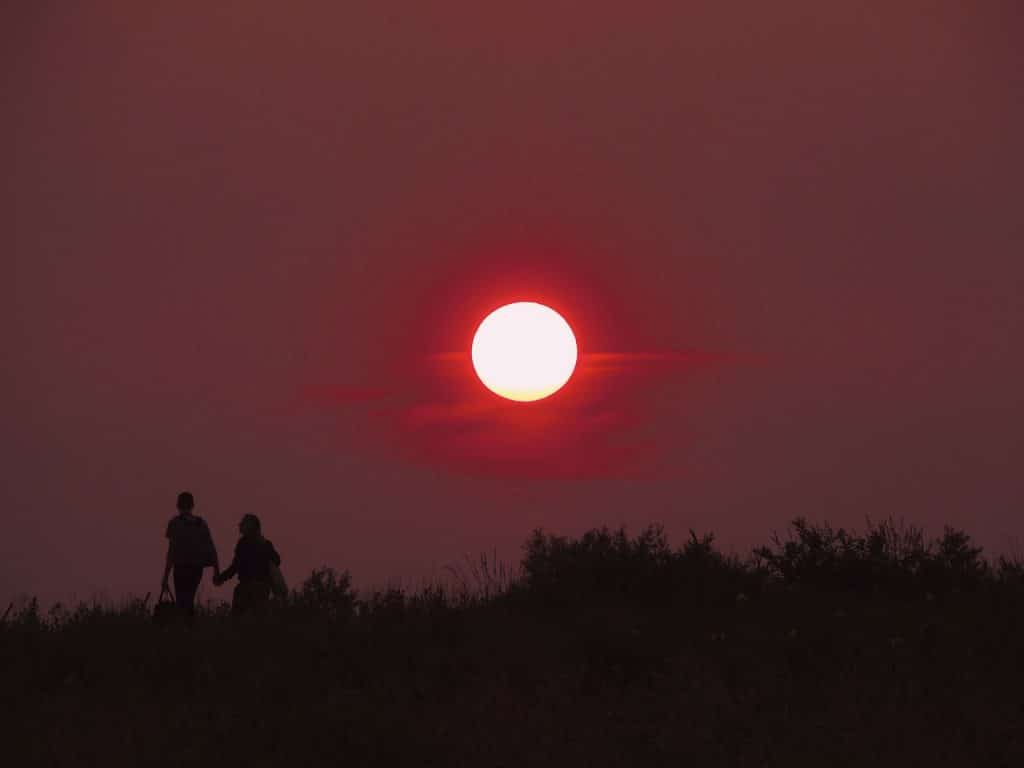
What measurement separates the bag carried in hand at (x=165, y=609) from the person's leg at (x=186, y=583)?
0.18m

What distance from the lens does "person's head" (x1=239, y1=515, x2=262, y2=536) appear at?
1757cm

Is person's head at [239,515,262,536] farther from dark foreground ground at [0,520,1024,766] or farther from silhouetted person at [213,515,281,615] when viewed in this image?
dark foreground ground at [0,520,1024,766]

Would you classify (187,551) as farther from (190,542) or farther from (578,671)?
(578,671)

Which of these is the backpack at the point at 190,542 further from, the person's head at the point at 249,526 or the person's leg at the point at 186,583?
the person's head at the point at 249,526

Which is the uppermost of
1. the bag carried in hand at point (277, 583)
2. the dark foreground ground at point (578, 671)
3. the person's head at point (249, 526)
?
the person's head at point (249, 526)

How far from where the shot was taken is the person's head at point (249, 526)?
17.6 meters

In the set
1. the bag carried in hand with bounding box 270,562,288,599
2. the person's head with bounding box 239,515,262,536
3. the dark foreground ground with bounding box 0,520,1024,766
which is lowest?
the dark foreground ground with bounding box 0,520,1024,766

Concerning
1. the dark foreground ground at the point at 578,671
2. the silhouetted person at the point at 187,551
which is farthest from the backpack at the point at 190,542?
the dark foreground ground at the point at 578,671

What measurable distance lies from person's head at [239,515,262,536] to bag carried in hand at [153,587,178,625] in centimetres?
119

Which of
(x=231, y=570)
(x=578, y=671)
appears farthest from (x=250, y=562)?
(x=578, y=671)

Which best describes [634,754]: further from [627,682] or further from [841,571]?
[841,571]

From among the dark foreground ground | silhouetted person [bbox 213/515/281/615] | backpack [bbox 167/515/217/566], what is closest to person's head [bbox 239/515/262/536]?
silhouetted person [bbox 213/515/281/615]

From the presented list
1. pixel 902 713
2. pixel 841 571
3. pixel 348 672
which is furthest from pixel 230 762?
pixel 841 571

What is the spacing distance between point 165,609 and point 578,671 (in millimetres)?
5930
